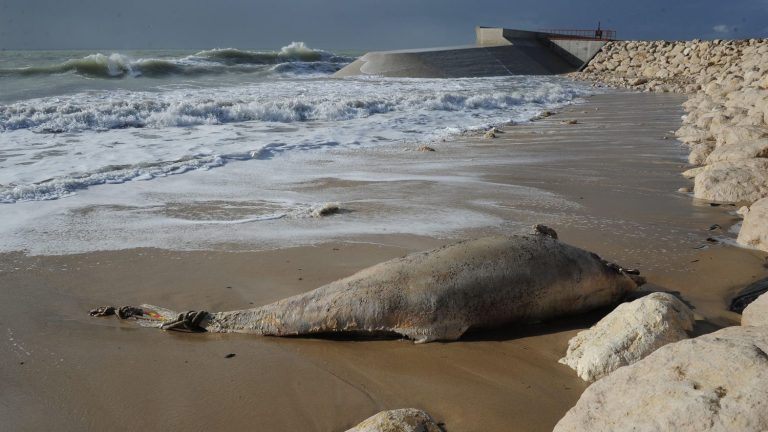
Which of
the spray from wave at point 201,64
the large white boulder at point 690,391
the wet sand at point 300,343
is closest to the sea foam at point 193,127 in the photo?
the wet sand at point 300,343

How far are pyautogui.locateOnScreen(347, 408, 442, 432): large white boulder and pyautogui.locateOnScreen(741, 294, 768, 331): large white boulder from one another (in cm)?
192

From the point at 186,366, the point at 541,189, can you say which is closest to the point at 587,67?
the point at 541,189

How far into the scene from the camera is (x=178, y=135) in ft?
38.9

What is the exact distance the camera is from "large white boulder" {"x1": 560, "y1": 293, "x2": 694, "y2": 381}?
3088mm

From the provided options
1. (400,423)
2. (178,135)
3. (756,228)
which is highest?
(178,135)

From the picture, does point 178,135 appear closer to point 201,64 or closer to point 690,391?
point 690,391

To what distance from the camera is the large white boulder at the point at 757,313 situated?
3.28 m

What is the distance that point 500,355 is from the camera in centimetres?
348

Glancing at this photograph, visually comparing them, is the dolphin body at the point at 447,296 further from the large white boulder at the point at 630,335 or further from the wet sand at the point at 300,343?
the large white boulder at the point at 630,335

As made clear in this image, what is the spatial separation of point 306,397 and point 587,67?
3640cm

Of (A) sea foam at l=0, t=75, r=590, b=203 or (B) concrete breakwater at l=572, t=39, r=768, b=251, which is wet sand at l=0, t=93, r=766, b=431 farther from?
(A) sea foam at l=0, t=75, r=590, b=203

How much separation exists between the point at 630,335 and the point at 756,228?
261cm

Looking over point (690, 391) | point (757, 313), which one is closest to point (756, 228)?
point (757, 313)

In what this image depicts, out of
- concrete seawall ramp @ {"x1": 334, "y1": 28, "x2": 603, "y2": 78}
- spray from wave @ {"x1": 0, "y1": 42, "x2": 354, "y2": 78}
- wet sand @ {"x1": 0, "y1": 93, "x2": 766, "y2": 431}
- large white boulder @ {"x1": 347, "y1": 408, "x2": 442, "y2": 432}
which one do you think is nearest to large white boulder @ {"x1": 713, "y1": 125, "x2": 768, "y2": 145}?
wet sand @ {"x1": 0, "y1": 93, "x2": 766, "y2": 431}
